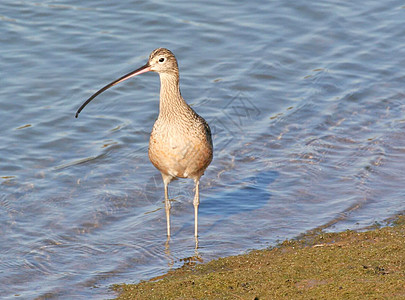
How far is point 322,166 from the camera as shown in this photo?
9.68m

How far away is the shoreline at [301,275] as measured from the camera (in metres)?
5.45

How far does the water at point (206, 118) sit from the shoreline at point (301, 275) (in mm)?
535

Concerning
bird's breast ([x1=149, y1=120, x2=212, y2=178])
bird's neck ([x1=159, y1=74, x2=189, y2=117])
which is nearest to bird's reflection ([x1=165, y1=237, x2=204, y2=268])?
bird's breast ([x1=149, y1=120, x2=212, y2=178])

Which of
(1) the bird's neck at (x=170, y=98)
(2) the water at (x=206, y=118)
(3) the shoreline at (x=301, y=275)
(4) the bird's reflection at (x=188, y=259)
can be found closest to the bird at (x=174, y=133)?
(1) the bird's neck at (x=170, y=98)

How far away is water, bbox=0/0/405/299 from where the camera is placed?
313 inches

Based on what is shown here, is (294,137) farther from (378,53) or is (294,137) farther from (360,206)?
(378,53)

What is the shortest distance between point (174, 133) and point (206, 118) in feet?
11.8

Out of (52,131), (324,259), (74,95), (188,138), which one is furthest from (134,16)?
(324,259)

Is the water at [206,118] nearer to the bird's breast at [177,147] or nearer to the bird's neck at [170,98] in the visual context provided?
the bird's breast at [177,147]

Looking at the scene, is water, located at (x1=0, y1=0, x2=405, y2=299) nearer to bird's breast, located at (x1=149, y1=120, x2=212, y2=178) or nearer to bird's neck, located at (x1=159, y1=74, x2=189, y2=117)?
bird's breast, located at (x1=149, y1=120, x2=212, y2=178)

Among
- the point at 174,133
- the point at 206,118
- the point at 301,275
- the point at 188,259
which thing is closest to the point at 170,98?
the point at 174,133

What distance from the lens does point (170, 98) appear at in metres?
7.89

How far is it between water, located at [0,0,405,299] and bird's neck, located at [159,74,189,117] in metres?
1.34

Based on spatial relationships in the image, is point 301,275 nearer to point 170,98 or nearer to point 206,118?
point 170,98
